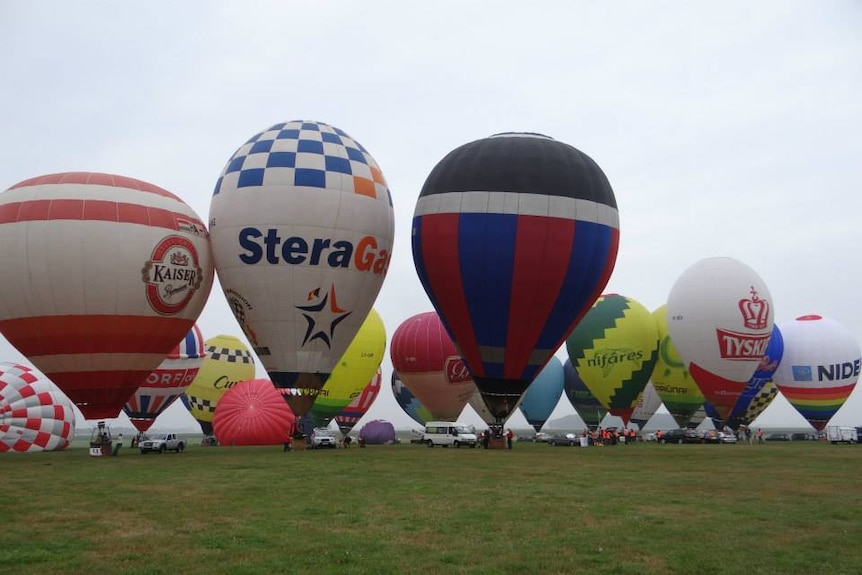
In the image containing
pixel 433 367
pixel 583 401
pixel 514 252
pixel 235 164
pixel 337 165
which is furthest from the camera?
pixel 583 401

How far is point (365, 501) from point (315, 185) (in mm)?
15356

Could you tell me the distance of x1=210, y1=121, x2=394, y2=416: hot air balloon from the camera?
1046 inches

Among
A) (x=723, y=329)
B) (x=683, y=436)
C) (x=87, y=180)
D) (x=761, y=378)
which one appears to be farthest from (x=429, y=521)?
(x=761, y=378)

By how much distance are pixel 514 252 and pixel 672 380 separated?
2378 cm

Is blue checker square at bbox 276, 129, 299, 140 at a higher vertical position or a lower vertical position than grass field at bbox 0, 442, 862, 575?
higher

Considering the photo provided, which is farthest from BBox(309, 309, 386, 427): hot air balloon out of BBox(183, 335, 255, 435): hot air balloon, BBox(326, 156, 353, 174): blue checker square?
BBox(326, 156, 353, 174): blue checker square

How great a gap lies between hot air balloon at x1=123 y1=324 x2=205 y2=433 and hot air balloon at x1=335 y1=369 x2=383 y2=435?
1201 centimetres

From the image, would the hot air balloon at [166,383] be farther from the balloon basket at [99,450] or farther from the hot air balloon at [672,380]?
the hot air balloon at [672,380]

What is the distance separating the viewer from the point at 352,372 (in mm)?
41531

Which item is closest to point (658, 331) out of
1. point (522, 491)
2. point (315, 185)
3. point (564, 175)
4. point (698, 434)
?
point (698, 434)

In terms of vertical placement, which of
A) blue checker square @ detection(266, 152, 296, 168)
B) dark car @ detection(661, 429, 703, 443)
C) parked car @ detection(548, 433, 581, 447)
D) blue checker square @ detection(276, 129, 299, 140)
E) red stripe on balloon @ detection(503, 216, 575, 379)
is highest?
blue checker square @ detection(276, 129, 299, 140)

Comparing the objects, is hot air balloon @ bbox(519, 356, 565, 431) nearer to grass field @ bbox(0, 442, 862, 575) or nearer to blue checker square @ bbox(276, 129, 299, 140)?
blue checker square @ bbox(276, 129, 299, 140)

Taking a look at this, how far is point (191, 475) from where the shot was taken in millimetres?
18500

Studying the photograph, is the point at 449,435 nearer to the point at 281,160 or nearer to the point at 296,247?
the point at 296,247
